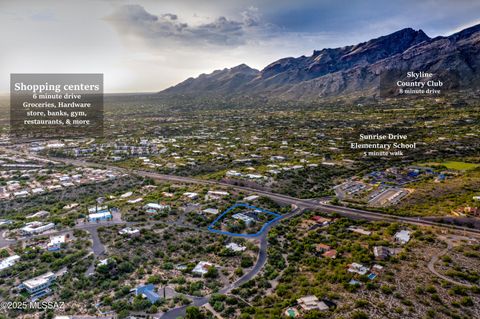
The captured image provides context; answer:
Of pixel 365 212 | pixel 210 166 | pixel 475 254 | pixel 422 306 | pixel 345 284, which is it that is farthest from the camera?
pixel 210 166

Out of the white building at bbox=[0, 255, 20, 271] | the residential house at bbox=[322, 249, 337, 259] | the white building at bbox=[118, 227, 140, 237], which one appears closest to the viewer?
the white building at bbox=[0, 255, 20, 271]

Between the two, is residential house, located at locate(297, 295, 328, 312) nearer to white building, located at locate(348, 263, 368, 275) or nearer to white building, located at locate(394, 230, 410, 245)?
white building, located at locate(348, 263, 368, 275)

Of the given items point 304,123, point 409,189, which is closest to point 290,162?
point 409,189

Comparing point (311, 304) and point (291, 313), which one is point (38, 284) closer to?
point (291, 313)

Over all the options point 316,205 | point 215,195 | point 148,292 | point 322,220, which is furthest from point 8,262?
point 316,205

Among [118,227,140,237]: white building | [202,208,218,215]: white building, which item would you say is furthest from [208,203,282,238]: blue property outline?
[118,227,140,237]: white building

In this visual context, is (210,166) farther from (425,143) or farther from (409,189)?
(425,143)

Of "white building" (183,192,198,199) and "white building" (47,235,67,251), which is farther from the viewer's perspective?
"white building" (183,192,198,199)

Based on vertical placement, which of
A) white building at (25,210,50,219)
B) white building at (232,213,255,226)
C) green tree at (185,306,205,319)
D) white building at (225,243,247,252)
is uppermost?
white building at (232,213,255,226)
